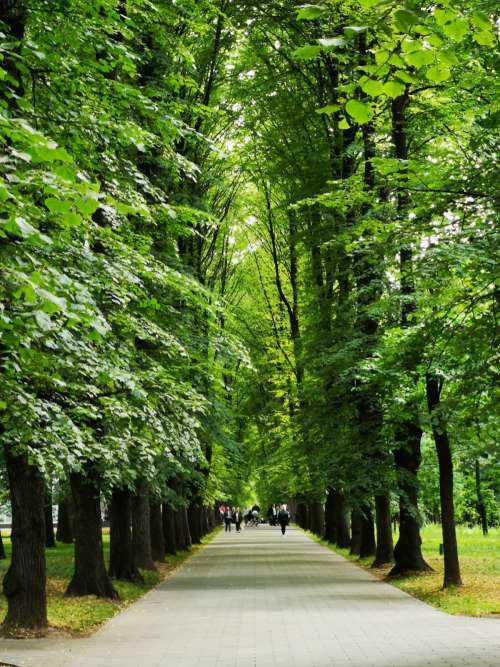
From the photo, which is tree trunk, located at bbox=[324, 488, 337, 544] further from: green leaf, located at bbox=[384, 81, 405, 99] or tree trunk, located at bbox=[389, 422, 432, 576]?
green leaf, located at bbox=[384, 81, 405, 99]

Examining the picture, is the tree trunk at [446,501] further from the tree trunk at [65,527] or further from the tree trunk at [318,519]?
the tree trunk at [318,519]

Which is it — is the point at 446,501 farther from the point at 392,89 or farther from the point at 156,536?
the point at 392,89

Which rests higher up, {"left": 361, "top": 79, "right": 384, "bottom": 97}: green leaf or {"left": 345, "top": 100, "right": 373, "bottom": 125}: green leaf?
{"left": 361, "top": 79, "right": 384, "bottom": 97}: green leaf

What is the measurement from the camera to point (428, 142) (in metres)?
22.7

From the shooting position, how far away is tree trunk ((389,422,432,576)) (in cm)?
2062

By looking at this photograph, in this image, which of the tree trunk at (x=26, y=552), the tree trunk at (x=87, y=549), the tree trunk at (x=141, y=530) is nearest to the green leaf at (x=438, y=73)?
the tree trunk at (x=26, y=552)

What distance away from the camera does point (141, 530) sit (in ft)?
76.1

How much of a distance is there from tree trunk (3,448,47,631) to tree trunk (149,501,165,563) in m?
14.5

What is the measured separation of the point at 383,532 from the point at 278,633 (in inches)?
473

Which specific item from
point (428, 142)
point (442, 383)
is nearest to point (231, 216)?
point (428, 142)

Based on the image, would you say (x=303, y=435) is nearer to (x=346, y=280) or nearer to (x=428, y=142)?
(x=346, y=280)

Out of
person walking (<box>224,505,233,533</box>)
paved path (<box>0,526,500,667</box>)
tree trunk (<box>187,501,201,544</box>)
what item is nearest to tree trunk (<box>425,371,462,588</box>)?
paved path (<box>0,526,500,667</box>)

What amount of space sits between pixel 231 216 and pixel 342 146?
16163mm

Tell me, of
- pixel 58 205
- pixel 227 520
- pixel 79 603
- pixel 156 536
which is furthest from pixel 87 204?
pixel 227 520
